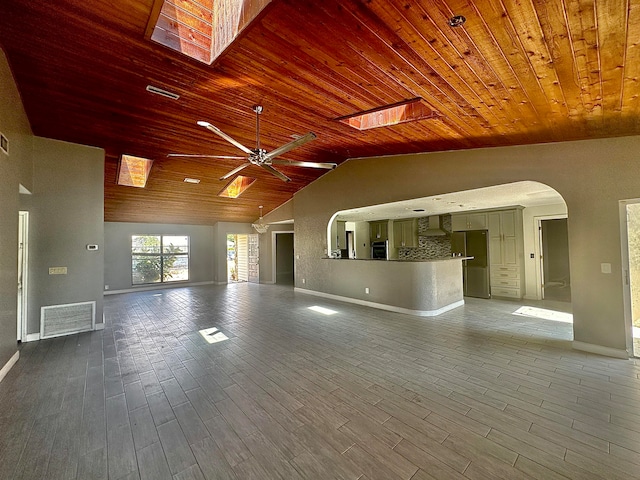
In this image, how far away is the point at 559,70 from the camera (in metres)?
2.16

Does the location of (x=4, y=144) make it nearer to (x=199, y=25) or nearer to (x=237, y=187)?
(x=199, y=25)

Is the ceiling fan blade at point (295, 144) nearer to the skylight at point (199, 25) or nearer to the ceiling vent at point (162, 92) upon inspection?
the skylight at point (199, 25)

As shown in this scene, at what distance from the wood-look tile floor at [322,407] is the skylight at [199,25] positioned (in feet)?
10.4

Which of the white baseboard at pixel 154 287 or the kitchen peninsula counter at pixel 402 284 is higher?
the kitchen peninsula counter at pixel 402 284

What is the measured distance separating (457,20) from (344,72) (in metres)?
1.10

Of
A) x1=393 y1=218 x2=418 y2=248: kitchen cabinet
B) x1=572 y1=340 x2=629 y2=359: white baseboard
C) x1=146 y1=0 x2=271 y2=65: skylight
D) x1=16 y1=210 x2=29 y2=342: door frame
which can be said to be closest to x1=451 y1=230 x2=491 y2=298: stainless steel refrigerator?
x1=393 y1=218 x2=418 y2=248: kitchen cabinet

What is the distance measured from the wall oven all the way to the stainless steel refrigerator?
86.2 inches

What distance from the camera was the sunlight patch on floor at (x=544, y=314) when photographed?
4.76 metres

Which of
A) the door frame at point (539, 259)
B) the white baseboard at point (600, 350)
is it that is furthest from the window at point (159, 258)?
the door frame at point (539, 259)

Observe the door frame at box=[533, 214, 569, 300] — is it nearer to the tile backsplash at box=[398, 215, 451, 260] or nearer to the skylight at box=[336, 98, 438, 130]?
the tile backsplash at box=[398, 215, 451, 260]

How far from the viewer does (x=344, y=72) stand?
2646mm

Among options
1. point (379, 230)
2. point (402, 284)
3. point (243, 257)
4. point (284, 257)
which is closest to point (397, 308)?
point (402, 284)

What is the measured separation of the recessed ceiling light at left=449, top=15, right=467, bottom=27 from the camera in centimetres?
177

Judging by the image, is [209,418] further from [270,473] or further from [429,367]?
[429,367]
